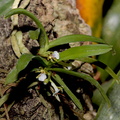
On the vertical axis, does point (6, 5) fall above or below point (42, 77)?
above

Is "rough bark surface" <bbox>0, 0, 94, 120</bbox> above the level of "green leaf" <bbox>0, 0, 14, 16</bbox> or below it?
below

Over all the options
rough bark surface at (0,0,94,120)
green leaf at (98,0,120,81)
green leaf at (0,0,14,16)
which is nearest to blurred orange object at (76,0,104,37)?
green leaf at (98,0,120,81)

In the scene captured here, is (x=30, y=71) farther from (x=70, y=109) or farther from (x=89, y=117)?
(x=89, y=117)

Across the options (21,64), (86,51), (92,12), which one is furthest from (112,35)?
(21,64)

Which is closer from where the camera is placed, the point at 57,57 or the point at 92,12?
→ the point at 57,57

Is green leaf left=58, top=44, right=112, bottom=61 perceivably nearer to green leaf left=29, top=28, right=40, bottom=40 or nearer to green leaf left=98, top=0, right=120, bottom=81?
green leaf left=29, top=28, right=40, bottom=40

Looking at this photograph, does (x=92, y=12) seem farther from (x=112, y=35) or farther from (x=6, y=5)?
(x=6, y=5)

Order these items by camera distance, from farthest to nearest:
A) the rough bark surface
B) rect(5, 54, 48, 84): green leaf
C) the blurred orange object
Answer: the blurred orange object → the rough bark surface → rect(5, 54, 48, 84): green leaf

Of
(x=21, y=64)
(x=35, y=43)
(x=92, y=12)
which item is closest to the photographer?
(x=21, y=64)
